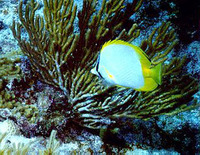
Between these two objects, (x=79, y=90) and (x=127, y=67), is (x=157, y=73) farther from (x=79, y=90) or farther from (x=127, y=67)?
(x=79, y=90)

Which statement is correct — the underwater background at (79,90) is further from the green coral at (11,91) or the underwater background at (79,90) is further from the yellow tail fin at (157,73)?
the yellow tail fin at (157,73)

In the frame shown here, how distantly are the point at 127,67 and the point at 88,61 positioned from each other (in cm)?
112

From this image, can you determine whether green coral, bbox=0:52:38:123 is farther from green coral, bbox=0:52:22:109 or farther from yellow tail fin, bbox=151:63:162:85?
yellow tail fin, bbox=151:63:162:85

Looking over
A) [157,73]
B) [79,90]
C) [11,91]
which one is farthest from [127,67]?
[11,91]

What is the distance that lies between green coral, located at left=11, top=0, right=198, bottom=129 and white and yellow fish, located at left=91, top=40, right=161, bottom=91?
88 centimetres

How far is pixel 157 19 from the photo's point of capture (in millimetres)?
4195

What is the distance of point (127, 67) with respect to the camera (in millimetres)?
1450

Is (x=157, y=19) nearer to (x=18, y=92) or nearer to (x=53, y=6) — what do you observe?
(x=53, y=6)

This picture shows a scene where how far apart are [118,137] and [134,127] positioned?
318 mm

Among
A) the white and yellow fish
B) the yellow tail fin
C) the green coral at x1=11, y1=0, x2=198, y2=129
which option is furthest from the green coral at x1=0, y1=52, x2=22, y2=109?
the yellow tail fin

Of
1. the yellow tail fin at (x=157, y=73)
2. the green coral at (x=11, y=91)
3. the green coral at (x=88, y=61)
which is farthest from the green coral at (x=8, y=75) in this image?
the yellow tail fin at (x=157, y=73)

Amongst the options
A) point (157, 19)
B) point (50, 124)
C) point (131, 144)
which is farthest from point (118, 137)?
point (157, 19)

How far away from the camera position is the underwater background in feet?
7.50

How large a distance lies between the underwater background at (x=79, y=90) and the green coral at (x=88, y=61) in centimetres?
1
